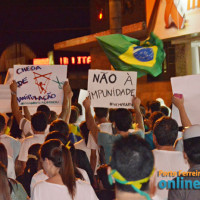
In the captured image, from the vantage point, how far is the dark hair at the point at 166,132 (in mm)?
4891

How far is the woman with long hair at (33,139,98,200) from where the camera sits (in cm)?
392

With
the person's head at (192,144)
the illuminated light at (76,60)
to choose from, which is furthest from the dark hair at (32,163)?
the illuminated light at (76,60)

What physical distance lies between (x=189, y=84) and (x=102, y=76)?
1786mm

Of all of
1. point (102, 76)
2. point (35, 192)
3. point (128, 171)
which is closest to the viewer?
point (128, 171)

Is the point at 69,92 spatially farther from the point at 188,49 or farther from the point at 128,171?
the point at 188,49

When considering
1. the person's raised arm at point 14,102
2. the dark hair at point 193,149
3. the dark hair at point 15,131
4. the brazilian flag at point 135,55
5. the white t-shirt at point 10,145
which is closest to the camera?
the dark hair at point 193,149

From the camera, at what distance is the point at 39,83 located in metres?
8.23

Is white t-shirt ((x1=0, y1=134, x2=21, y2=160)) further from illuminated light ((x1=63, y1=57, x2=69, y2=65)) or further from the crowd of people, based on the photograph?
illuminated light ((x1=63, y1=57, x2=69, y2=65))

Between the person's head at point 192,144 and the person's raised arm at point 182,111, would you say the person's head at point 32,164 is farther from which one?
the person's head at point 192,144

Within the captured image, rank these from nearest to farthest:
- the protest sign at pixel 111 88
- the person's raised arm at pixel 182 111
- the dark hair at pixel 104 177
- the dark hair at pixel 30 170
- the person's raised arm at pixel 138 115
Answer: the dark hair at pixel 104 177, the dark hair at pixel 30 170, the person's raised arm at pixel 182 111, the person's raised arm at pixel 138 115, the protest sign at pixel 111 88

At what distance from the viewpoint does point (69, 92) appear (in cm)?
809

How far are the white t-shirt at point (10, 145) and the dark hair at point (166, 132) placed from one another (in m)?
2.64

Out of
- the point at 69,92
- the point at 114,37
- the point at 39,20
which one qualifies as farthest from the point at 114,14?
the point at 39,20

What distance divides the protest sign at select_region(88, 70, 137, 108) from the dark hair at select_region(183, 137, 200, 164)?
3.44m
